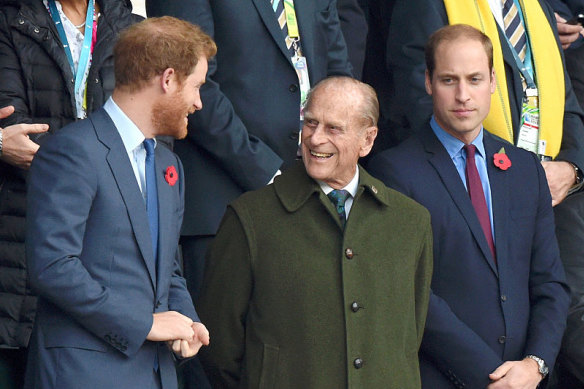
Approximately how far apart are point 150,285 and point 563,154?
2375mm

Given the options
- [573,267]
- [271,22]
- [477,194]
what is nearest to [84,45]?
[271,22]

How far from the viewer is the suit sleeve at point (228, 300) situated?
3877mm

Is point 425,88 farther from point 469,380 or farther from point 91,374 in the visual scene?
point 91,374

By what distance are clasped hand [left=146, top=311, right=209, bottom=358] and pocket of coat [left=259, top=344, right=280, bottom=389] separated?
401mm

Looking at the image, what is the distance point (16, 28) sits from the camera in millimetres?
4199

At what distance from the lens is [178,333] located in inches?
133

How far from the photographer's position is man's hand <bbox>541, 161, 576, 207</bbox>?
5.00 metres

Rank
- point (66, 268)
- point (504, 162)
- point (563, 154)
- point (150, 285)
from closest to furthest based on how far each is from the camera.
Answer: point (66, 268) < point (150, 285) < point (504, 162) < point (563, 154)

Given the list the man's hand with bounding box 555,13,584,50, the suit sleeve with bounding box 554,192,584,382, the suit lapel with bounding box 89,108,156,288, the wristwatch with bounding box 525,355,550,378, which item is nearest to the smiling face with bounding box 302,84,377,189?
the suit lapel with bounding box 89,108,156,288

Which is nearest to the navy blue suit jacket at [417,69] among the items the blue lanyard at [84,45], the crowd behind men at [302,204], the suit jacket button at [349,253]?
the crowd behind men at [302,204]

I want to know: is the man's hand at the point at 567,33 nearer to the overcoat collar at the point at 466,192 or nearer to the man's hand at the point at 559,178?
the man's hand at the point at 559,178

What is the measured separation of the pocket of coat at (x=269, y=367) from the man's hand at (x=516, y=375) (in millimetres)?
865

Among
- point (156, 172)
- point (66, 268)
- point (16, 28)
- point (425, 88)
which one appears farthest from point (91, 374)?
point (425, 88)

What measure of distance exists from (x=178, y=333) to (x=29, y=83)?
4.29ft
